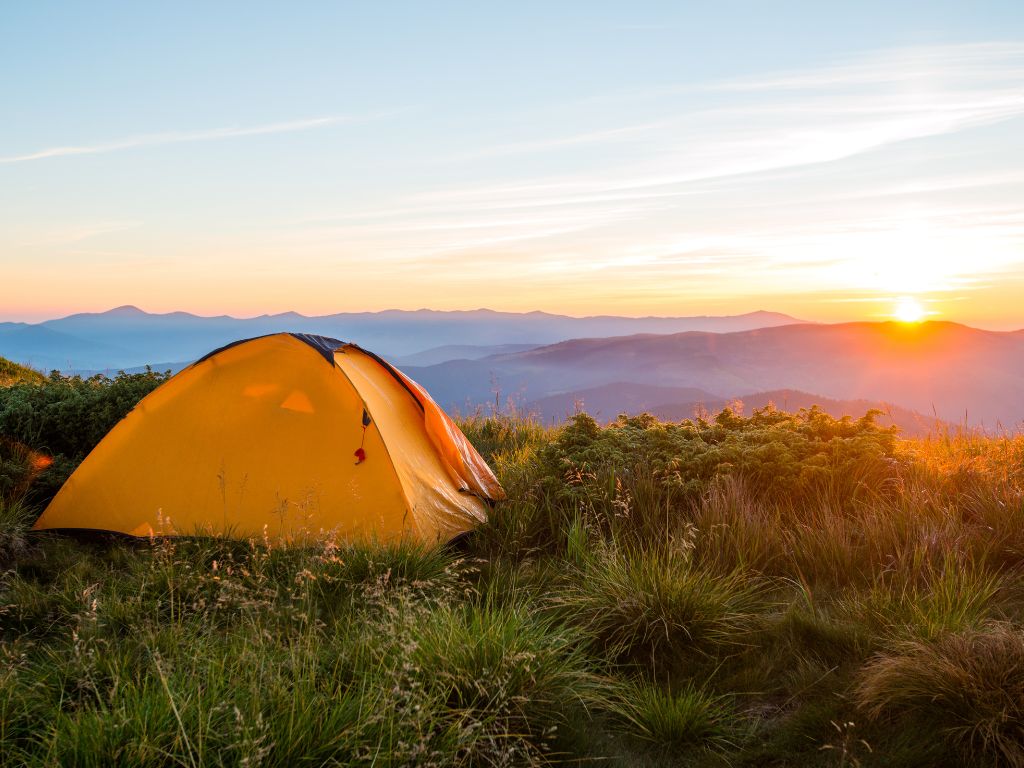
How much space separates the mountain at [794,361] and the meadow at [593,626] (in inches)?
1006

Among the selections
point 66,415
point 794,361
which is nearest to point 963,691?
point 66,415

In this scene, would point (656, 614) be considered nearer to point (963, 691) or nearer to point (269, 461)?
point (963, 691)

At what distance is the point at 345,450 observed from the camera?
24.2 ft

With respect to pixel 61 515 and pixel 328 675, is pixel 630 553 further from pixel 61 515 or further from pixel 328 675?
pixel 61 515

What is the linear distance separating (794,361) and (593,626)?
69849mm

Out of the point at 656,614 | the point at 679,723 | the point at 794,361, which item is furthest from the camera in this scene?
the point at 794,361

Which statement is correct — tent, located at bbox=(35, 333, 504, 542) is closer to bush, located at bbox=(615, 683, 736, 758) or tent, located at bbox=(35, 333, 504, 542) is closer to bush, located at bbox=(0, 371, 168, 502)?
bush, located at bbox=(0, 371, 168, 502)

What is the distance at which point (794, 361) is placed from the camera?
229 ft

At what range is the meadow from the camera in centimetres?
341

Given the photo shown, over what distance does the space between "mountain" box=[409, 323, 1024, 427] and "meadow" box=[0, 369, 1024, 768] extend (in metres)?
25.6

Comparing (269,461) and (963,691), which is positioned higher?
(269,461)

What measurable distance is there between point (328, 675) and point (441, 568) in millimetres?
2148

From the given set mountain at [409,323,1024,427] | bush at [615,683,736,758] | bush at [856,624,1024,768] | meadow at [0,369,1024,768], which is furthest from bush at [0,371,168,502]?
mountain at [409,323,1024,427]

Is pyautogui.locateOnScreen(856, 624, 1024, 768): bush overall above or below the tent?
below
